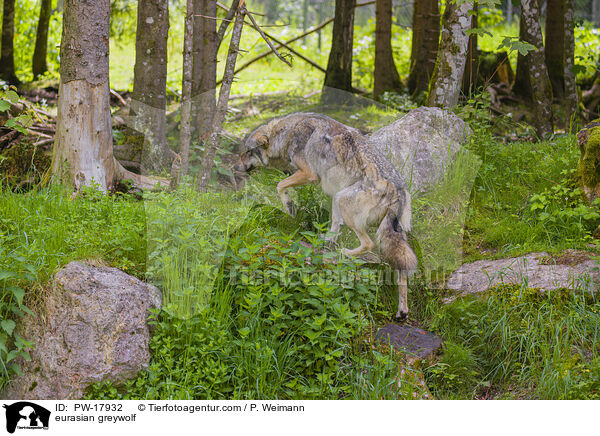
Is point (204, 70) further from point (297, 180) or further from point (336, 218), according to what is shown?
point (336, 218)

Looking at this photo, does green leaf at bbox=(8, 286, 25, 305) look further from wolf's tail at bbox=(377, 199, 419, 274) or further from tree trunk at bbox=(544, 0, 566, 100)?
tree trunk at bbox=(544, 0, 566, 100)

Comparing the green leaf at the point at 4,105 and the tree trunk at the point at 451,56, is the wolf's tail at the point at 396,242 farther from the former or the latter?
the green leaf at the point at 4,105

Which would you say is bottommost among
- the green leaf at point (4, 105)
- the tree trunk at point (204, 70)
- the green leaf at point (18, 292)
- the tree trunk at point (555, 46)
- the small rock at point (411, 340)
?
the small rock at point (411, 340)

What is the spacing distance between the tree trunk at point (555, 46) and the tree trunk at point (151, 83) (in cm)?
849

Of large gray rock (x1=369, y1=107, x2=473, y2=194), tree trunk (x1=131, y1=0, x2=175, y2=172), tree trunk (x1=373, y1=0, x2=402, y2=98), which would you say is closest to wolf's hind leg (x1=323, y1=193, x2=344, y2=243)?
large gray rock (x1=369, y1=107, x2=473, y2=194)

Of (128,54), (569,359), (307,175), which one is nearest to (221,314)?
(307,175)

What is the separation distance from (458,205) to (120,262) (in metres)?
4.26

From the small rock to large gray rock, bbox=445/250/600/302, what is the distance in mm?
598

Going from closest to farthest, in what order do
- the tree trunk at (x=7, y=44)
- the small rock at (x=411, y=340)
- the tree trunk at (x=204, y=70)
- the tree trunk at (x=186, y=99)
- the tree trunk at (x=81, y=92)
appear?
the small rock at (x=411, y=340), the tree trunk at (x=81, y=92), the tree trunk at (x=186, y=99), the tree trunk at (x=204, y=70), the tree trunk at (x=7, y=44)

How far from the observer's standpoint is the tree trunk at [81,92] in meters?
6.67

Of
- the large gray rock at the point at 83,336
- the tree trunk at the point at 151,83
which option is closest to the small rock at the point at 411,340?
the large gray rock at the point at 83,336

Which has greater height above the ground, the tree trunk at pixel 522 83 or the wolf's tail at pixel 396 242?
the tree trunk at pixel 522 83

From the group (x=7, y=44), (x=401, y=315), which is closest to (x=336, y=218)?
(x=401, y=315)

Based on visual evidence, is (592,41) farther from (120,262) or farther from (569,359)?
(120,262)
